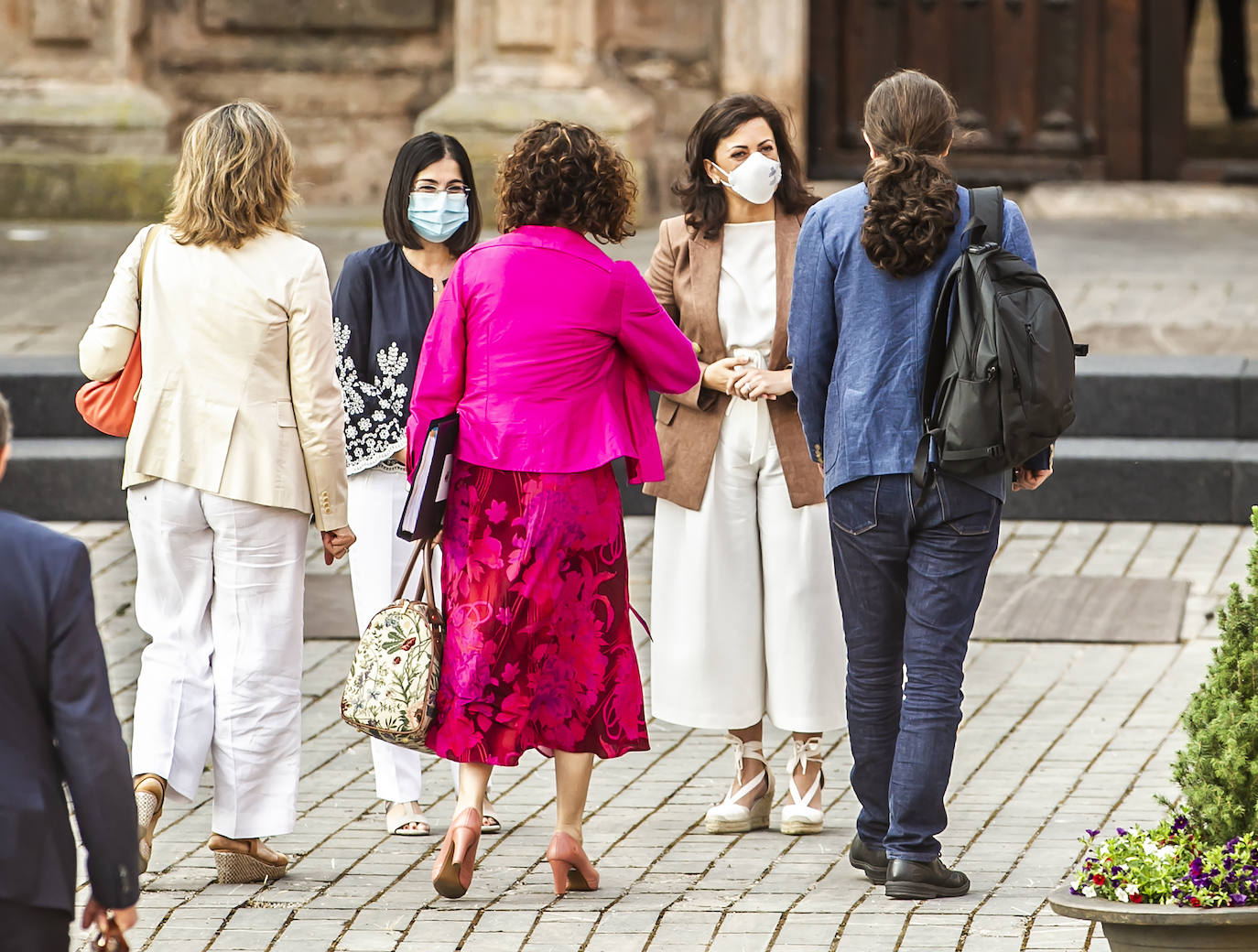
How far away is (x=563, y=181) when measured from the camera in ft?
16.2

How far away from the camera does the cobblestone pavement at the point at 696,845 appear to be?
4.63 m

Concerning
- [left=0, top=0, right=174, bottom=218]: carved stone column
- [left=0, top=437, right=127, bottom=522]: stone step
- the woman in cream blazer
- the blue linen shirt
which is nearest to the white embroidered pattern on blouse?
the woman in cream blazer

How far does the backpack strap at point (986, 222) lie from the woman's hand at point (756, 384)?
79cm

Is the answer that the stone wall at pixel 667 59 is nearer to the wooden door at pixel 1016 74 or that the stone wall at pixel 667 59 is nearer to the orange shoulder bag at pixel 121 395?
the wooden door at pixel 1016 74

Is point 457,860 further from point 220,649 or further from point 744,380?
point 744,380

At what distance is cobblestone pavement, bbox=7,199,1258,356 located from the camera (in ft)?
33.7

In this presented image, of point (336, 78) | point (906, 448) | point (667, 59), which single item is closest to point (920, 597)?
point (906, 448)

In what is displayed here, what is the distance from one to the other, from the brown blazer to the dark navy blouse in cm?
65

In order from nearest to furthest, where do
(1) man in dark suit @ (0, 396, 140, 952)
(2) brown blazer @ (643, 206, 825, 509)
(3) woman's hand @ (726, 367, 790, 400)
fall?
(1) man in dark suit @ (0, 396, 140, 952), (3) woman's hand @ (726, 367, 790, 400), (2) brown blazer @ (643, 206, 825, 509)

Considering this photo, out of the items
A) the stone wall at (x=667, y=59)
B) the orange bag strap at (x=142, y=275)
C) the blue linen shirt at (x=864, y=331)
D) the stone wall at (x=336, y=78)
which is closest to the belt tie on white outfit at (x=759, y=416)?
the blue linen shirt at (x=864, y=331)

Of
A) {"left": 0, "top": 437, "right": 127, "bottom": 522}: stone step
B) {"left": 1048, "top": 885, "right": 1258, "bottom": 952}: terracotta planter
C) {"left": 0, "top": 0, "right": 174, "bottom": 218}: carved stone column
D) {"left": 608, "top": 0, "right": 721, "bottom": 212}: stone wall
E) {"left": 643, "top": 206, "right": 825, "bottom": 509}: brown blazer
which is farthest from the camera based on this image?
{"left": 608, "top": 0, "right": 721, "bottom": 212}: stone wall

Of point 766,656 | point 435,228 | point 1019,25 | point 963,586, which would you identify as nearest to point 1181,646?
point 766,656

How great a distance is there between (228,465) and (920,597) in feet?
5.35

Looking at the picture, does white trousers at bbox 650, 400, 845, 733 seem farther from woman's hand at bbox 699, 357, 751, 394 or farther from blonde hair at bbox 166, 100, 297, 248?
→ blonde hair at bbox 166, 100, 297, 248
